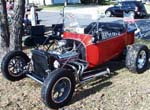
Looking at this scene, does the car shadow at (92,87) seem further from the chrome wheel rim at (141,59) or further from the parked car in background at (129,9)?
the parked car in background at (129,9)

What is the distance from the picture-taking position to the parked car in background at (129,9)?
24.4 meters

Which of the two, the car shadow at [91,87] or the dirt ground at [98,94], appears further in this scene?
the car shadow at [91,87]

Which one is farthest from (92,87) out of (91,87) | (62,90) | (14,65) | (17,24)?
(17,24)

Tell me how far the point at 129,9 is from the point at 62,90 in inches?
788

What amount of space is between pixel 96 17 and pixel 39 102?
2.38 m

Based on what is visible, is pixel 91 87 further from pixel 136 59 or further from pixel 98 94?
pixel 136 59

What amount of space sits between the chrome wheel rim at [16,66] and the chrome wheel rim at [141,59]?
264 cm

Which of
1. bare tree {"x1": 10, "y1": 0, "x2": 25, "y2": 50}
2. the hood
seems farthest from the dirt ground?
bare tree {"x1": 10, "y1": 0, "x2": 25, "y2": 50}

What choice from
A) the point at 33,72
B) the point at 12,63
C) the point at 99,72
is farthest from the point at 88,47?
the point at 12,63

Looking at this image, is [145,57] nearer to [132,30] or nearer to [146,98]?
[132,30]

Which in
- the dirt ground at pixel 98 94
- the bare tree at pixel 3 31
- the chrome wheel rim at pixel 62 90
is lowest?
the dirt ground at pixel 98 94

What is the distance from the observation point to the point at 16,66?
A: 23.8 ft

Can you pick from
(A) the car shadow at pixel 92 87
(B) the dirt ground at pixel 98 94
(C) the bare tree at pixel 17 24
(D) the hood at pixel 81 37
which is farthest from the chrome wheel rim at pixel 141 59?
(C) the bare tree at pixel 17 24

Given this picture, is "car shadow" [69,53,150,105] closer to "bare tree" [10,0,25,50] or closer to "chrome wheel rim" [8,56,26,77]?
"chrome wheel rim" [8,56,26,77]
